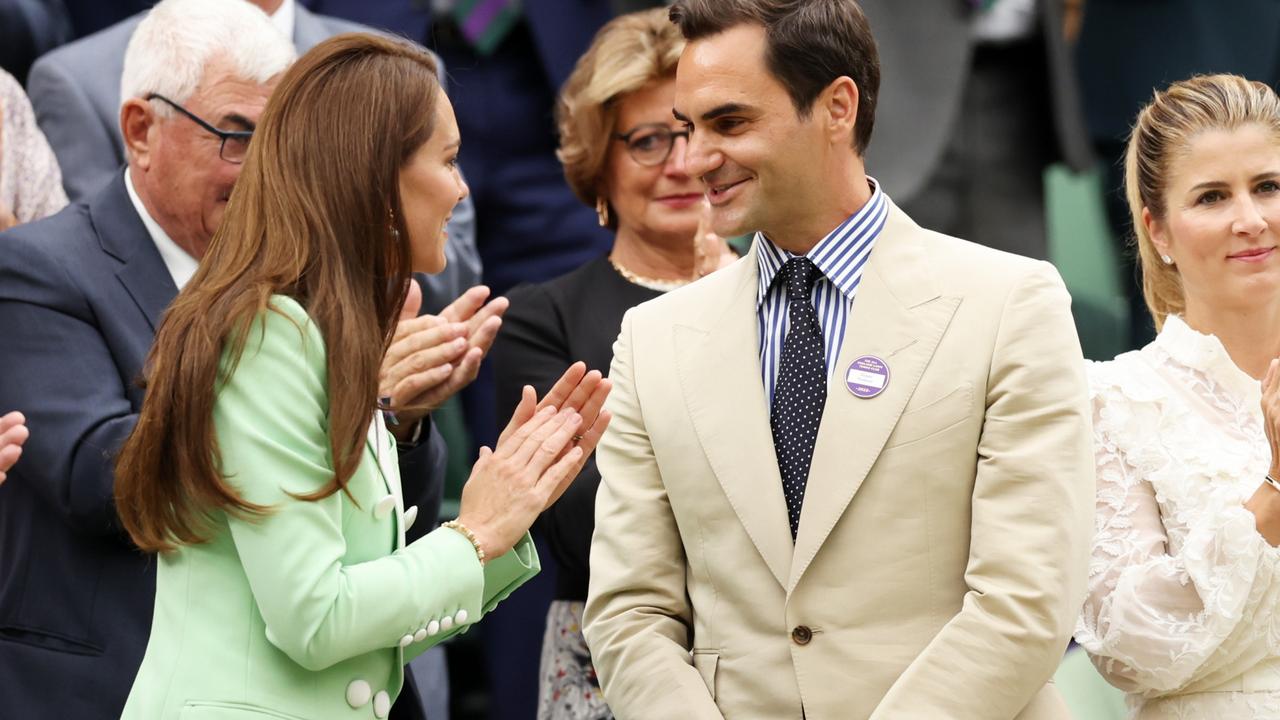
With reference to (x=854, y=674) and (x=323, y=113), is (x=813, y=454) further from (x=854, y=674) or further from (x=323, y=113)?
(x=323, y=113)

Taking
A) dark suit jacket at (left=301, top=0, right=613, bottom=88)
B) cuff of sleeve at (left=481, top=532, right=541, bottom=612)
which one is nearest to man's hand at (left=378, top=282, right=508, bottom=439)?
cuff of sleeve at (left=481, top=532, right=541, bottom=612)

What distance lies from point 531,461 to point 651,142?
1644mm

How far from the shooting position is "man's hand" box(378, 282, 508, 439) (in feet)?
12.0

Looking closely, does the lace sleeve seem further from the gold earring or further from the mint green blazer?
the gold earring

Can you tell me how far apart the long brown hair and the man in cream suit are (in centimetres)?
58

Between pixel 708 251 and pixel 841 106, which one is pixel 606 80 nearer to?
pixel 708 251

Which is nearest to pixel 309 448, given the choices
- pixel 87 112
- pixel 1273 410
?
pixel 1273 410

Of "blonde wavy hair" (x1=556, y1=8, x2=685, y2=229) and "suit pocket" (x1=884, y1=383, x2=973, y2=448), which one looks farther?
"blonde wavy hair" (x1=556, y1=8, x2=685, y2=229)

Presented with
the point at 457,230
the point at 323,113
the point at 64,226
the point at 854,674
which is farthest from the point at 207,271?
the point at 457,230

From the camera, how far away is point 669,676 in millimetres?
2988

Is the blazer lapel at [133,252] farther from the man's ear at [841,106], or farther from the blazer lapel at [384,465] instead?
the man's ear at [841,106]

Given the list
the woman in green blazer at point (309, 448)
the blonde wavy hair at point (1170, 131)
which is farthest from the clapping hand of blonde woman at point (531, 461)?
the blonde wavy hair at point (1170, 131)

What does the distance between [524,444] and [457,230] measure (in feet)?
6.28

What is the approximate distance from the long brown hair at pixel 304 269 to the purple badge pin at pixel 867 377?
0.75m
